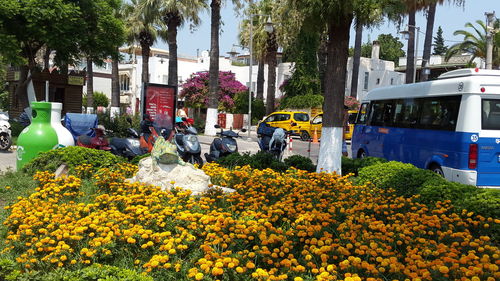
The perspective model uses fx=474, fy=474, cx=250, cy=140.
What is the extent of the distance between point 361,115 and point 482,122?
592 centimetres

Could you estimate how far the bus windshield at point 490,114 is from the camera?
9477 mm

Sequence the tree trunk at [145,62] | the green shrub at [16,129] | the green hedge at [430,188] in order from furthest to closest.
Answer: the tree trunk at [145,62] < the green shrub at [16,129] < the green hedge at [430,188]

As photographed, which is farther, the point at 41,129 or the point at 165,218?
the point at 41,129

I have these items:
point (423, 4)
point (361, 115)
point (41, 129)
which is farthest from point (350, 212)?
point (423, 4)

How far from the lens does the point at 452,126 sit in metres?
10.0

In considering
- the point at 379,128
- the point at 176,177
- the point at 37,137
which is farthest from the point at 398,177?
the point at 37,137

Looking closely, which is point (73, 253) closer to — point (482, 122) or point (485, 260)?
point (485, 260)

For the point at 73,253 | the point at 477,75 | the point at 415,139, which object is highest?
the point at 477,75

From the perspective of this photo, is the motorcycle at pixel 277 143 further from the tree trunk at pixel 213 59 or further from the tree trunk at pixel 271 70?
the tree trunk at pixel 271 70

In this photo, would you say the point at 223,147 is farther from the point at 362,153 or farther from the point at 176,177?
the point at 362,153

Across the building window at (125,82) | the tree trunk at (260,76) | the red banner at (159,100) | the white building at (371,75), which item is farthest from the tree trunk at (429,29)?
the building window at (125,82)

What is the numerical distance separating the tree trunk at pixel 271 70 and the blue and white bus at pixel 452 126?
20925 millimetres

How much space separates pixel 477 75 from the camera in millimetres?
9602

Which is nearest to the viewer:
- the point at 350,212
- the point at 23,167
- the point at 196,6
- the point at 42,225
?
the point at 42,225
